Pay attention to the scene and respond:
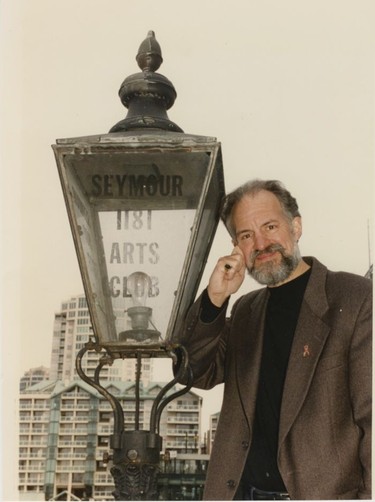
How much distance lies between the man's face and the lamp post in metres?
0.58

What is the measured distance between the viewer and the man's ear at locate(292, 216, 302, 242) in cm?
313

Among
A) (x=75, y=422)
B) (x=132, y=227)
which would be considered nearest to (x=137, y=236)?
(x=132, y=227)

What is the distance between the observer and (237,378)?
9.79 ft

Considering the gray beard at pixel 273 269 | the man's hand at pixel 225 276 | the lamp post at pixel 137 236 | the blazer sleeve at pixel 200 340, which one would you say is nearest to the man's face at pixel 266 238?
the gray beard at pixel 273 269

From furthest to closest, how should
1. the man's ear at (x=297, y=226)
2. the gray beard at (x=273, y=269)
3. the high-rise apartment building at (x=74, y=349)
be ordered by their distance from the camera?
the man's ear at (x=297, y=226) < the high-rise apartment building at (x=74, y=349) < the gray beard at (x=273, y=269)

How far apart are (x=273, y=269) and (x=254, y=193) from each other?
0.42 metres

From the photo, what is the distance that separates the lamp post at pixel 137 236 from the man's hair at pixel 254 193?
0.68 meters

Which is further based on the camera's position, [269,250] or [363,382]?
[269,250]

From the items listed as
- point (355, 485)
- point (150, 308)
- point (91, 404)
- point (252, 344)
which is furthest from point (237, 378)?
point (91, 404)

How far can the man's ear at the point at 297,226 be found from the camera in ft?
10.3

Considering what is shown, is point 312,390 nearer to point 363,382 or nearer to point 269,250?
point 363,382

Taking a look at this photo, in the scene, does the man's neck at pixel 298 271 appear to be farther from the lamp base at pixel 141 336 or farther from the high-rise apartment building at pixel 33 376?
the high-rise apartment building at pixel 33 376

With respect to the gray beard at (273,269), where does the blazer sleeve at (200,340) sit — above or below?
below

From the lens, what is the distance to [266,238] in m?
2.99
